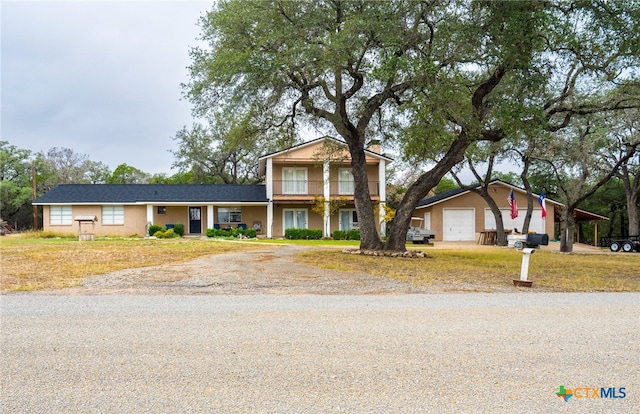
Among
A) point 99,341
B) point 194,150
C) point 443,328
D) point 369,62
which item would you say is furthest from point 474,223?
point 99,341

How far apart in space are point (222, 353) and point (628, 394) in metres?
3.53

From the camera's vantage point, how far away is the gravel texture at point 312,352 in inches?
136

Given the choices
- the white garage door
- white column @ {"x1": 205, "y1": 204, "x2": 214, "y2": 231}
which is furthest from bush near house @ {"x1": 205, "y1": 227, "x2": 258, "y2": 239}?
the white garage door

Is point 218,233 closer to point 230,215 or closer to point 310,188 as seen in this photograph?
point 230,215

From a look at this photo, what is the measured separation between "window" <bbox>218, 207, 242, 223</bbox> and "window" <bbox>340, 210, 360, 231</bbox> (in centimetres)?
701

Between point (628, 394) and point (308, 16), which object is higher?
point (308, 16)

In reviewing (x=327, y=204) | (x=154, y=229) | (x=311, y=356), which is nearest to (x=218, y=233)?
(x=154, y=229)

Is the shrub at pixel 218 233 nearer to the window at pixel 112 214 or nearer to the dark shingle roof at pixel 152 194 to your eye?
the dark shingle roof at pixel 152 194

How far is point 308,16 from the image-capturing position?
1306 cm

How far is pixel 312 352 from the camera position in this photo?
15.1 feet

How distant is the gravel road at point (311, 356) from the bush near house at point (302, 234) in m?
21.0

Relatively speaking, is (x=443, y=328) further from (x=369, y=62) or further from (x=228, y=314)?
(x=369, y=62)

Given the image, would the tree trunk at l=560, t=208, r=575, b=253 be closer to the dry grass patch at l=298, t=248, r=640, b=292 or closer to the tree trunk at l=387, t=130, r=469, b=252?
the dry grass patch at l=298, t=248, r=640, b=292

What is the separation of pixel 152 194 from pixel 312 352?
2888cm
